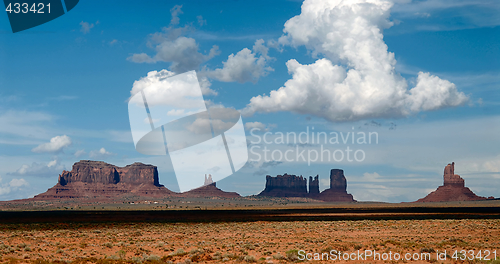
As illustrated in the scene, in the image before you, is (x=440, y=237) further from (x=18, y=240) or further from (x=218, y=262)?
(x=18, y=240)

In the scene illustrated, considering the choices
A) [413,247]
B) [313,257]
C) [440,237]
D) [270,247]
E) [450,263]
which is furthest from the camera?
[440,237]

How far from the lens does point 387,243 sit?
26469 millimetres

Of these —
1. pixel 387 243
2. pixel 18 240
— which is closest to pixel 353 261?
pixel 387 243

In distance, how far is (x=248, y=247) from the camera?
2564 centimetres

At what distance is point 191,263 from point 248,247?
5.69m

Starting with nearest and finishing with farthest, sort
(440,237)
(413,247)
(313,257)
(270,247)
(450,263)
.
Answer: (450,263)
(313,257)
(413,247)
(270,247)
(440,237)

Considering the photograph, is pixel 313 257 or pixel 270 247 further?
pixel 270 247

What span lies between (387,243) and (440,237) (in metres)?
7.68

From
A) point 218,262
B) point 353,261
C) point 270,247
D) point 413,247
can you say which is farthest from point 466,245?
point 218,262
